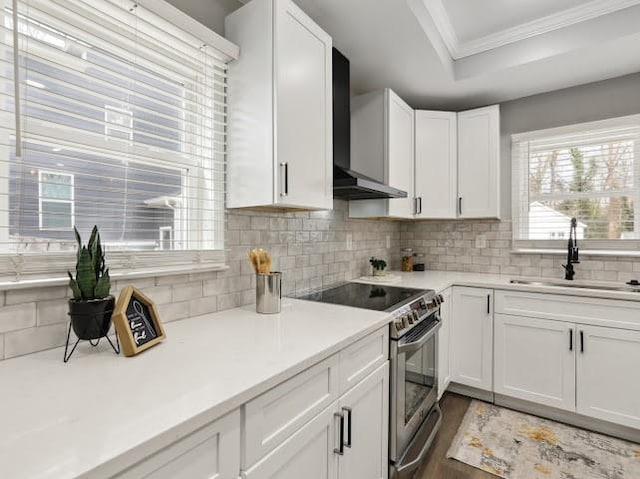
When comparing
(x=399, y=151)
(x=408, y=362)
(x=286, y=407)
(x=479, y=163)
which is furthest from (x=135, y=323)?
(x=479, y=163)

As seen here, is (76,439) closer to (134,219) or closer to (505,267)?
(134,219)

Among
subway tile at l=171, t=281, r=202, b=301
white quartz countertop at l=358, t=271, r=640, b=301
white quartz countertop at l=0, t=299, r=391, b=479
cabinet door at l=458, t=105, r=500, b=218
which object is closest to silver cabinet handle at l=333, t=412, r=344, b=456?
white quartz countertop at l=0, t=299, r=391, b=479

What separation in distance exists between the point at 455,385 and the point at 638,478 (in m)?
1.11

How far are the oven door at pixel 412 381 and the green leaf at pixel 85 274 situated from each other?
1242 millimetres

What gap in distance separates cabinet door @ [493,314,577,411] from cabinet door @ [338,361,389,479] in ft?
4.60

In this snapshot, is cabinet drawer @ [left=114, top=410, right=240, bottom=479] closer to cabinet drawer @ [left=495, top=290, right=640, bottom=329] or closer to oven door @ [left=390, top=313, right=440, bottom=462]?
oven door @ [left=390, top=313, right=440, bottom=462]

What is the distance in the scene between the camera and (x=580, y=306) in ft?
7.24

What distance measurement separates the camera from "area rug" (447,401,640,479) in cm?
184

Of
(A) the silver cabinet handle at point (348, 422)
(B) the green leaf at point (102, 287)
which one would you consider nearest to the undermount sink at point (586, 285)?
(A) the silver cabinet handle at point (348, 422)

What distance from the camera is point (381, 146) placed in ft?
8.34

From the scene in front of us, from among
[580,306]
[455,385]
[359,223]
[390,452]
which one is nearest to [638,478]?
[580,306]

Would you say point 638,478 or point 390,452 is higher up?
point 390,452

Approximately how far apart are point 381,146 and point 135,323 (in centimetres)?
207

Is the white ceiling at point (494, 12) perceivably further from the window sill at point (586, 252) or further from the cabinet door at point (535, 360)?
the cabinet door at point (535, 360)
